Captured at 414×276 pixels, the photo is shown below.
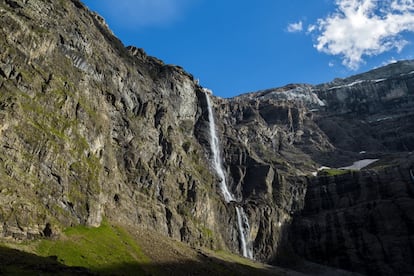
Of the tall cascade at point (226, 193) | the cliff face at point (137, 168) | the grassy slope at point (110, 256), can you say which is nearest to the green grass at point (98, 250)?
the grassy slope at point (110, 256)

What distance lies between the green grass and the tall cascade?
183ft

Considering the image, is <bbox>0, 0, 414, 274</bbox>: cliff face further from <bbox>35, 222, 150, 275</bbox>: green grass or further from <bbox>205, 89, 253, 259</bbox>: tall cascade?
<bbox>35, 222, 150, 275</bbox>: green grass

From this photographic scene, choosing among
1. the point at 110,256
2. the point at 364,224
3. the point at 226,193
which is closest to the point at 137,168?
the point at 110,256

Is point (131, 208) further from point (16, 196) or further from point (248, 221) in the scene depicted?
point (248, 221)

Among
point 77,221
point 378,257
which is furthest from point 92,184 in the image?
point 378,257

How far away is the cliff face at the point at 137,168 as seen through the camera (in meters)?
75.2

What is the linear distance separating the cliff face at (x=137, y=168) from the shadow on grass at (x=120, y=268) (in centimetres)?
904

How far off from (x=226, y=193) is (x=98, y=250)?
84838 mm

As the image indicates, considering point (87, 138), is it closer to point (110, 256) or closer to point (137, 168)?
point (137, 168)

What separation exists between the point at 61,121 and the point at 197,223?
48867 mm

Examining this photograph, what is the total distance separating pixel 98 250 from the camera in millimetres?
69188

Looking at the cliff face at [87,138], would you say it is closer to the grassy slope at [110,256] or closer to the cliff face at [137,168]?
the cliff face at [137,168]

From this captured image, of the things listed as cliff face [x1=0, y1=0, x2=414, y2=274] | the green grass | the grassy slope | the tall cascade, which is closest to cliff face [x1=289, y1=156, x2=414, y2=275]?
cliff face [x1=0, y1=0, x2=414, y2=274]

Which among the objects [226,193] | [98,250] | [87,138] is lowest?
[98,250]
